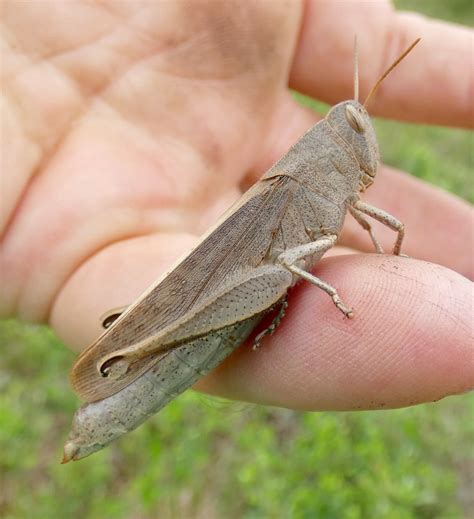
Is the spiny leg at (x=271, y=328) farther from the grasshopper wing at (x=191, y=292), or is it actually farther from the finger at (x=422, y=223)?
the finger at (x=422, y=223)

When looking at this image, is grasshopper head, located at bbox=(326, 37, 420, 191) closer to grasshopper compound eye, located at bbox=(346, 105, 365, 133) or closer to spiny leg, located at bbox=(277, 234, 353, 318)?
grasshopper compound eye, located at bbox=(346, 105, 365, 133)

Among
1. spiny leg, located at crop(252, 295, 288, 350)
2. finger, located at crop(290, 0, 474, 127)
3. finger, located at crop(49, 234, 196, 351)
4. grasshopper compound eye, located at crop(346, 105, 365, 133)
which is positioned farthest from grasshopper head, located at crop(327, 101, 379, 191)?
finger, located at crop(290, 0, 474, 127)

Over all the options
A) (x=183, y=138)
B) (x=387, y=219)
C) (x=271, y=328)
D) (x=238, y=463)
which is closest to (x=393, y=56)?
(x=183, y=138)

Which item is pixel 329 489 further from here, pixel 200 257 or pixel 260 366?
pixel 200 257

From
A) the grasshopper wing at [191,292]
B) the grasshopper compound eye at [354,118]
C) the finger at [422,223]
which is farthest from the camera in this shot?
the finger at [422,223]

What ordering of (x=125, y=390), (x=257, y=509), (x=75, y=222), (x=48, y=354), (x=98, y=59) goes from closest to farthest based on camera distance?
(x=125, y=390)
(x=75, y=222)
(x=257, y=509)
(x=98, y=59)
(x=48, y=354)

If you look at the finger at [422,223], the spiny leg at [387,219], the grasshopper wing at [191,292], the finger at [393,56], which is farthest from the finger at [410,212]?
the grasshopper wing at [191,292]

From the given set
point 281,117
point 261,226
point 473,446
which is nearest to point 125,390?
point 261,226
